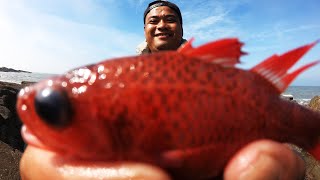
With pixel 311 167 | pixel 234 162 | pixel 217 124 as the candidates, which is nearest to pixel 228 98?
pixel 217 124

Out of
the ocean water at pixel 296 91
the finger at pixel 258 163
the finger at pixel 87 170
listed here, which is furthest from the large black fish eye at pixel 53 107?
the ocean water at pixel 296 91

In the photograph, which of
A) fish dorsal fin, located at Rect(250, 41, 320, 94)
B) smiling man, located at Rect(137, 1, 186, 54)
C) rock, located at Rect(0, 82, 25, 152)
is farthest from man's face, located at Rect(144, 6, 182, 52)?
rock, located at Rect(0, 82, 25, 152)

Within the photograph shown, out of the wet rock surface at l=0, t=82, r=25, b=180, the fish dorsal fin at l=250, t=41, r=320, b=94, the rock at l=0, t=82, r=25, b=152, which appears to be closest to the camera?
the fish dorsal fin at l=250, t=41, r=320, b=94

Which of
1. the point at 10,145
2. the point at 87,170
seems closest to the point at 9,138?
the point at 10,145

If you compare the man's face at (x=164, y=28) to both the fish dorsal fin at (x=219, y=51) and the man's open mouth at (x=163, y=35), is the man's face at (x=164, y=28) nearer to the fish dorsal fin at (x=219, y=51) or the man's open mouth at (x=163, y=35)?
the man's open mouth at (x=163, y=35)

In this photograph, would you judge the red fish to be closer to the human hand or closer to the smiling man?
the human hand

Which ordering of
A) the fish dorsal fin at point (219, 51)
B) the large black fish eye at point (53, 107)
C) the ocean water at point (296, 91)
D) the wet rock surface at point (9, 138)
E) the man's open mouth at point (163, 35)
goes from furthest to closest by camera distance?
1. the ocean water at point (296, 91)
2. the wet rock surface at point (9, 138)
3. the man's open mouth at point (163, 35)
4. the fish dorsal fin at point (219, 51)
5. the large black fish eye at point (53, 107)

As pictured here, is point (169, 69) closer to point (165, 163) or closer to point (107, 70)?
point (107, 70)
